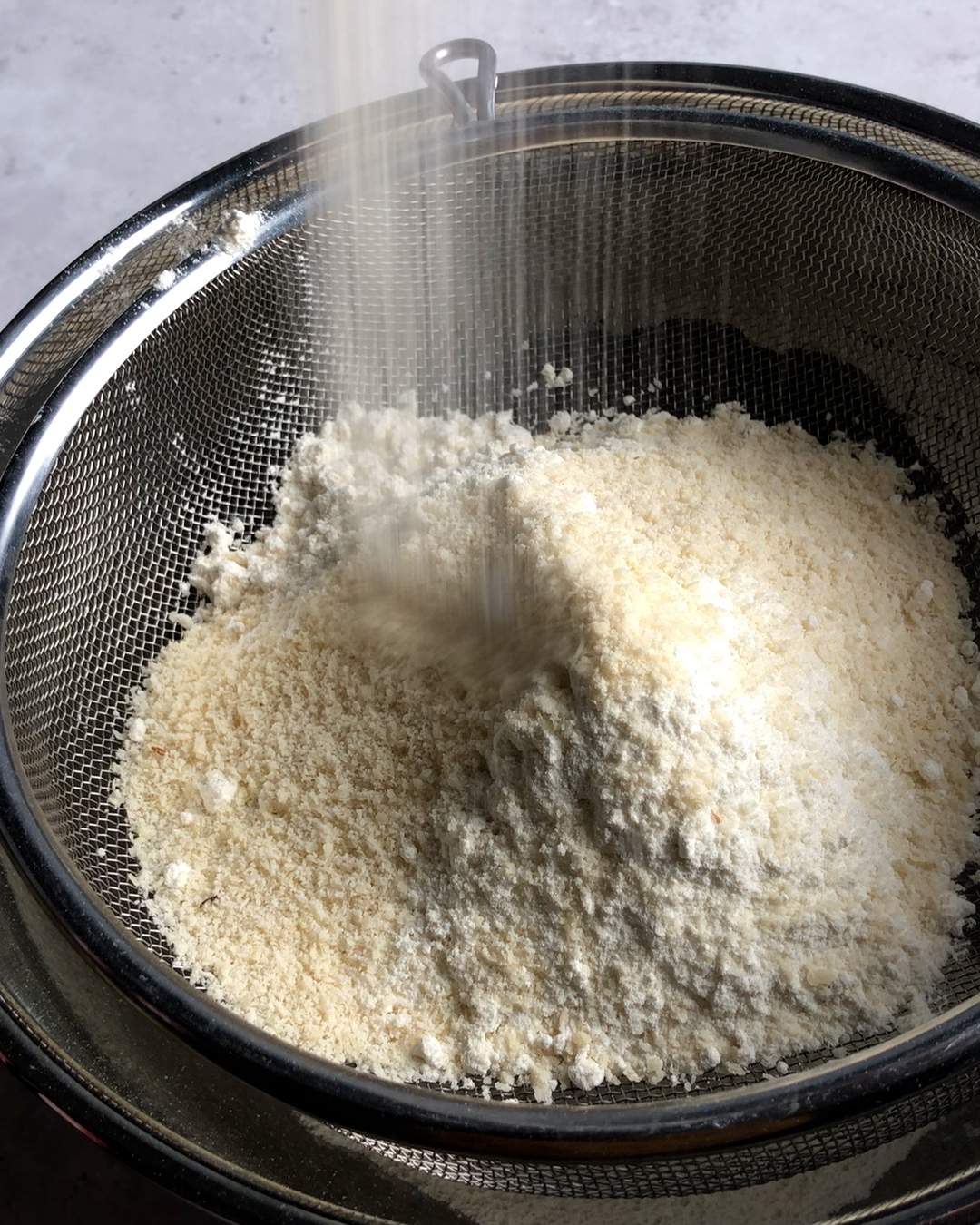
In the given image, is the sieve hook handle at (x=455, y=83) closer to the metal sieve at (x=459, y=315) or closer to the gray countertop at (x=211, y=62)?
the metal sieve at (x=459, y=315)

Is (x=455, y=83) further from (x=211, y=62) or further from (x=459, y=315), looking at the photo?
(x=211, y=62)

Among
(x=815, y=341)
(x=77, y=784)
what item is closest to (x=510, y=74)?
(x=815, y=341)

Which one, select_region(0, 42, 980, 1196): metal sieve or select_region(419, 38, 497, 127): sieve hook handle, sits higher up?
select_region(419, 38, 497, 127): sieve hook handle

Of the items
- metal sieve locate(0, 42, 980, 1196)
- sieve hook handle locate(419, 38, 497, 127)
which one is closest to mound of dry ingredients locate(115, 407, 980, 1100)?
metal sieve locate(0, 42, 980, 1196)

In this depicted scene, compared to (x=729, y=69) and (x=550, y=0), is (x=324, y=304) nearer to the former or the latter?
(x=729, y=69)

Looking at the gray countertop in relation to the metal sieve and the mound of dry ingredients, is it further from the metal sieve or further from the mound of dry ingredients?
the mound of dry ingredients

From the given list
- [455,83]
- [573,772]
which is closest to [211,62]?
[455,83]

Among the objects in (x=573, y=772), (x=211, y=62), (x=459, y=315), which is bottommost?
(x=573, y=772)
